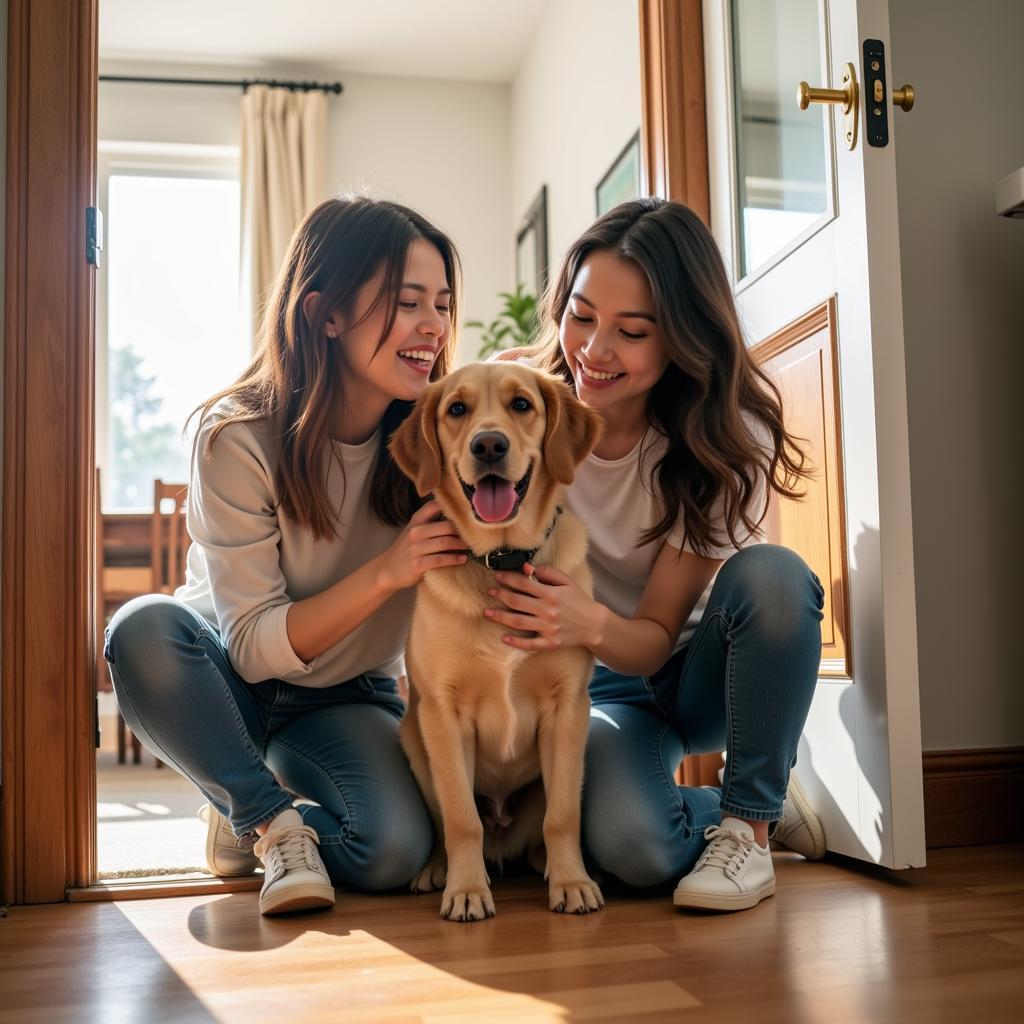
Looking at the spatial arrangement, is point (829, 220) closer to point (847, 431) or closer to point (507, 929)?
point (847, 431)

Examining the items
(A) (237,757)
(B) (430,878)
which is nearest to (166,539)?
(A) (237,757)

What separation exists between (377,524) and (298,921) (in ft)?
2.44

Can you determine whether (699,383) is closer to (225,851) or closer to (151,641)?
(151,641)

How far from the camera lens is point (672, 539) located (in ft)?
6.40

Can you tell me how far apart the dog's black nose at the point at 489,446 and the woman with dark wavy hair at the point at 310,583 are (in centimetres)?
17

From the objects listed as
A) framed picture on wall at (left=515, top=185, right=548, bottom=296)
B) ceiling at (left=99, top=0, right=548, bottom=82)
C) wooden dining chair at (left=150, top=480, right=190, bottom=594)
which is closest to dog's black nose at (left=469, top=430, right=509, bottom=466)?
wooden dining chair at (left=150, top=480, right=190, bottom=594)

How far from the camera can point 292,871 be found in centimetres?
173

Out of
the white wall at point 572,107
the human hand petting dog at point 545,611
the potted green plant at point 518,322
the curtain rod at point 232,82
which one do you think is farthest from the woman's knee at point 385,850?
the curtain rod at point 232,82

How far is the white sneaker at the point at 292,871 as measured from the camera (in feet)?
5.53

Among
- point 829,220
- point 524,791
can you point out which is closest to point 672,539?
point 524,791

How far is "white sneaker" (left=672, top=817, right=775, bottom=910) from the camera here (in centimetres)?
163

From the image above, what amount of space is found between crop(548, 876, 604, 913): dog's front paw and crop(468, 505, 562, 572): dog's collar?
511 millimetres

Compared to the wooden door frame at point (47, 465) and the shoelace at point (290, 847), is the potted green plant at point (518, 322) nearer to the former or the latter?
the wooden door frame at point (47, 465)

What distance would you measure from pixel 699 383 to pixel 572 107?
3.61 m
